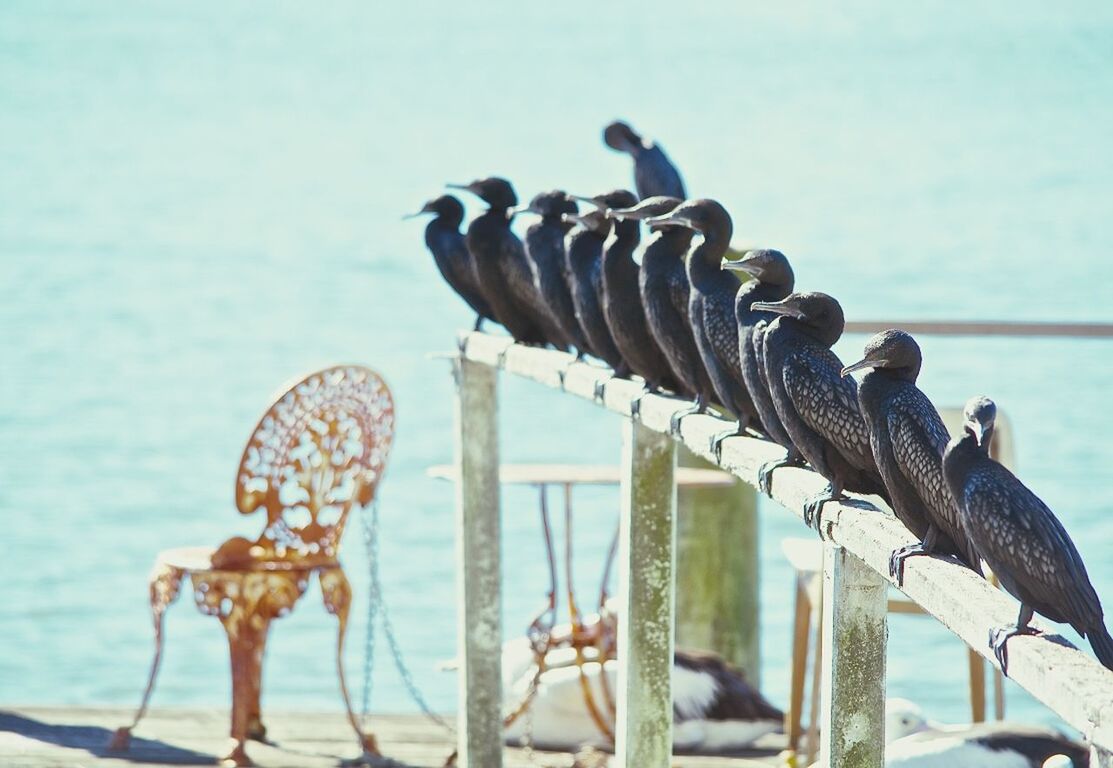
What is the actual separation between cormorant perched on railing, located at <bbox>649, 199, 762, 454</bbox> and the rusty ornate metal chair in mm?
2087

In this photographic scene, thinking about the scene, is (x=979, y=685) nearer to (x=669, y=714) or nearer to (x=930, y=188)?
(x=669, y=714)

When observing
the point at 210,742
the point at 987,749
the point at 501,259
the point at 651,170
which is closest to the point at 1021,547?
the point at 987,749

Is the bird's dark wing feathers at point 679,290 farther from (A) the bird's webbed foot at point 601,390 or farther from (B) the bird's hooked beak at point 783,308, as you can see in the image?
(B) the bird's hooked beak at point 783,308

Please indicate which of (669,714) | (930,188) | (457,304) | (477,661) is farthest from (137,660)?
(930,188)

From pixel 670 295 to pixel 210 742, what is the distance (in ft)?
8.17

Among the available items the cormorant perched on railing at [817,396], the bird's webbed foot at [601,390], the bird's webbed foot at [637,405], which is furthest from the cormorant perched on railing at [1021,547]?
the bird's webbed foot at [601,390]

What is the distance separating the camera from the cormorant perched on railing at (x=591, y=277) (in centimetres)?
463

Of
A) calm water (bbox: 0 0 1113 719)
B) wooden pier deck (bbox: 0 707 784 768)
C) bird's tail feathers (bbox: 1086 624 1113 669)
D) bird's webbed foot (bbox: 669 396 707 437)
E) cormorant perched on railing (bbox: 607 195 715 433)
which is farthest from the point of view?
calm water (bbox: 0 0 1113 719)

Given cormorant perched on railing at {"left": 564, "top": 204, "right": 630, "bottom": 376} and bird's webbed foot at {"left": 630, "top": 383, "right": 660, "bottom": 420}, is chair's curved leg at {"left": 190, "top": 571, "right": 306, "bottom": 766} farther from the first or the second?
bird's webbed foot at {"left": 630, "top": 383, "right": 660, "bottom": 420}

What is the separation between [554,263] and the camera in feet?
16.0

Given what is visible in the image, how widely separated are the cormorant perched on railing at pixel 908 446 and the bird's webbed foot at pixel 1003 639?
1.00ft

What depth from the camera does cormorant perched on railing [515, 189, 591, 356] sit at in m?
4.89

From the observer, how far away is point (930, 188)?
3216 cm

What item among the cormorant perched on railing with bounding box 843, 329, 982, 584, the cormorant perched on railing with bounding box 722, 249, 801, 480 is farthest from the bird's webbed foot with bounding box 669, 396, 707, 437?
the cormorant perched on railing with bounding box 843, 329, 982, 584
